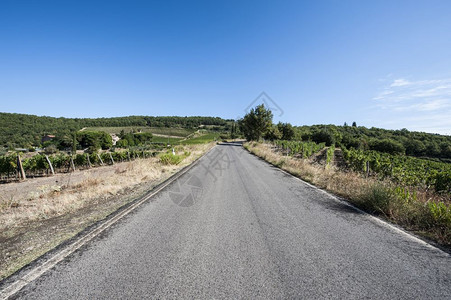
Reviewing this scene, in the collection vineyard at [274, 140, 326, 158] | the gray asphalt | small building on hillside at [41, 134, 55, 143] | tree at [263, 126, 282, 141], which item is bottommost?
small building on hillside at [41, 134, 55, 143]

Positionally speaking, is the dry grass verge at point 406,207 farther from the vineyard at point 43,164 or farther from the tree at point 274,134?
the tree at point 274,134

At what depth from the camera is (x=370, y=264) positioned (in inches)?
112

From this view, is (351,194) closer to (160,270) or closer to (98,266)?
(160,270)

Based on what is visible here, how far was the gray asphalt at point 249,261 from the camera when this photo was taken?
2266mm

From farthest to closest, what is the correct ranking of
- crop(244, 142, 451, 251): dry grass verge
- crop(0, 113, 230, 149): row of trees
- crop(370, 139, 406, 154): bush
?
1. crop(0, 113, 230, 149): row of trees
2. crop(370, 139, 406, 154): bush
3. crop(244, 142, 451, 251): dry grass verge

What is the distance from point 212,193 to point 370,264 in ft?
17.2

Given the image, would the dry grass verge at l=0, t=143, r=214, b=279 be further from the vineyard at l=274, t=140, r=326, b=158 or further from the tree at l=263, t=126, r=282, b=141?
the tree at l=263, t=126, r=282, b=141

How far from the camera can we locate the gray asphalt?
7.43ft

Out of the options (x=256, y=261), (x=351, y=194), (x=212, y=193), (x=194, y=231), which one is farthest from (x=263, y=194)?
(x=256, y=261)

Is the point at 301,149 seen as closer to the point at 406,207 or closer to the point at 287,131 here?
the point at 406,207

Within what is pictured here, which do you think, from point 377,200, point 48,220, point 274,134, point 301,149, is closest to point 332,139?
point 274,134

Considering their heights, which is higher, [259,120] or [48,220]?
[259,120]

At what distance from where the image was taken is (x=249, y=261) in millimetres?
2881

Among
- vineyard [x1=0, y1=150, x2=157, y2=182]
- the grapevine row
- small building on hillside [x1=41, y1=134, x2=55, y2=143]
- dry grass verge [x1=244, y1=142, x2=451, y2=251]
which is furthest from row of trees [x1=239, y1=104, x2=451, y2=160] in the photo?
small building on hillside [x1=41, y1=134, x2=55, y2=143]
